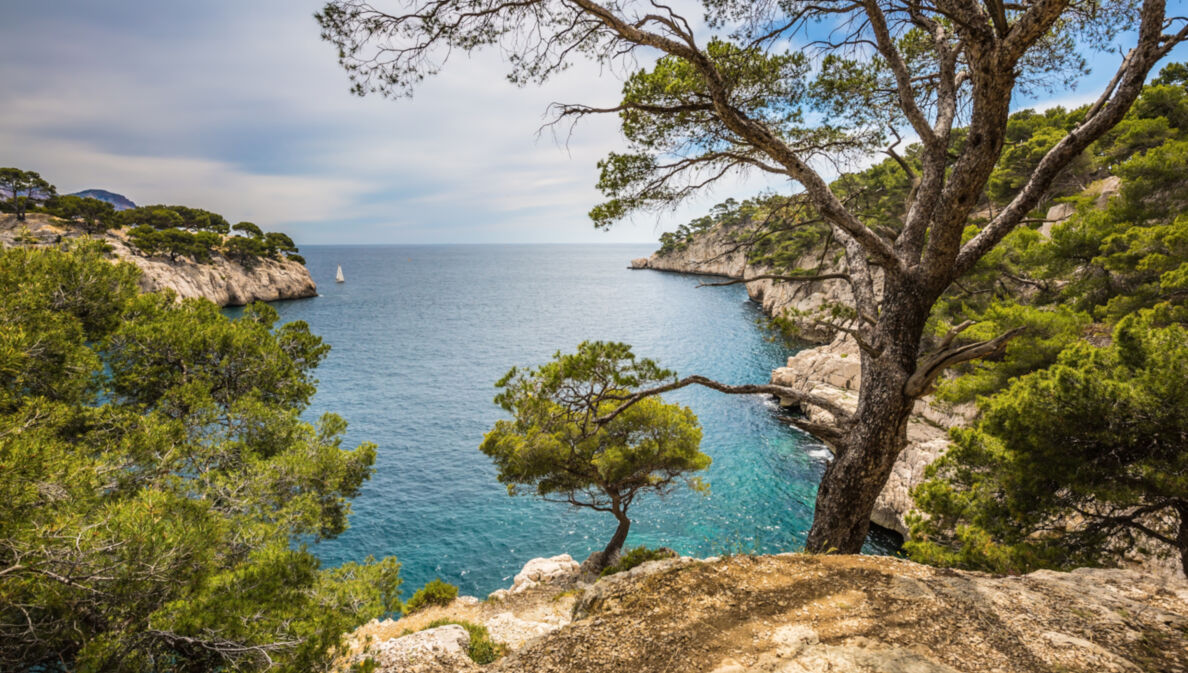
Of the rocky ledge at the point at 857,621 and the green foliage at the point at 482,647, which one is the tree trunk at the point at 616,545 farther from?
the rocky ledge at the point at 857,621

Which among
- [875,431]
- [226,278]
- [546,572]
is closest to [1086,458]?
[875,431]

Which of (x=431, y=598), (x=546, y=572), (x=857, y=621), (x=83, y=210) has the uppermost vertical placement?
(x=83, y=210)

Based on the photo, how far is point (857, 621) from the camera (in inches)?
146

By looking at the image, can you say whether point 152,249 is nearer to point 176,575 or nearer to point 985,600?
point 176,575

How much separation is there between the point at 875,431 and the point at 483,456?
70.7 ft

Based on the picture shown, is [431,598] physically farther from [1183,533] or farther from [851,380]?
[851,380]

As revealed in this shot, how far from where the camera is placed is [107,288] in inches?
365

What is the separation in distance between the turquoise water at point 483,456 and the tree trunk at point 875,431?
1340mm

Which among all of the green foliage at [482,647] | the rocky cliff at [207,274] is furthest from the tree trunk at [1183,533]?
the rocky cliff at [207,274]

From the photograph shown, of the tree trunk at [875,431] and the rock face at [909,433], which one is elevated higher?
the tree trunk at [875,431]

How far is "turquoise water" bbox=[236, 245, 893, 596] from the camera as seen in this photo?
1730cm

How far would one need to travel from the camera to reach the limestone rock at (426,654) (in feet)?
24.9

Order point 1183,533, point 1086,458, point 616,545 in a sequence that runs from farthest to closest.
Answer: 1. point 616,545
2. point 1086,458
3. point 1183,533

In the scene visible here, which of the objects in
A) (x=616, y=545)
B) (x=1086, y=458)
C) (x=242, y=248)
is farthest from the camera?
(x=242, y=248)
